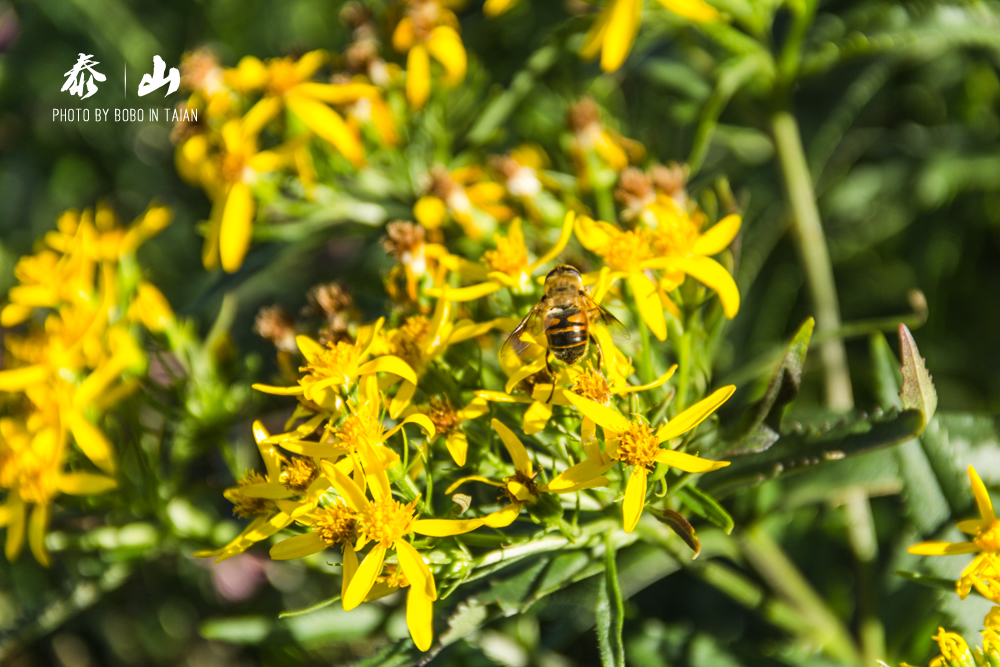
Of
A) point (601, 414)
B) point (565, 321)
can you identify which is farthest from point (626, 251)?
point (601, 414)

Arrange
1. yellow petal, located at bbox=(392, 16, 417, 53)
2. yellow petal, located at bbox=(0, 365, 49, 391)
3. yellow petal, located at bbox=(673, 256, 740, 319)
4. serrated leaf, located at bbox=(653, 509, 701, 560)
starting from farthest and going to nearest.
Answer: yellow petal, located at bbox=(392, 16, 417, 53) < yellow petal, located at bbox=(0, 365, 49, 391) < yellow petal, located at bbox=(673, 256, 740, 319) < serrated leaf, located at bbox=(653, 509, 701, 560)

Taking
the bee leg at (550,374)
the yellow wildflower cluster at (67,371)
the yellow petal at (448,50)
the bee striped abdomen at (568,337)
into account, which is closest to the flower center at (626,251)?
the bee striped abdomen at (568,337)

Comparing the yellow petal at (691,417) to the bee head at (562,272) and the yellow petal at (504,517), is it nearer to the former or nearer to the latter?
the yellow petal at (504,517)

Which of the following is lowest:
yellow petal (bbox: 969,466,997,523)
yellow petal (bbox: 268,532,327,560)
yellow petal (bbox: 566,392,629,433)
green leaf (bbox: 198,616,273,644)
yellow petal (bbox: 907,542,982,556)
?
green leaf (bbox: 198,616,273,644)

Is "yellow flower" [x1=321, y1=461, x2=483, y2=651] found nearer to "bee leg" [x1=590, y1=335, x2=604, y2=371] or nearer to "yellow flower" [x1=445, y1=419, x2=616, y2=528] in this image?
"yellow flower" [x1=445, y1=419, x2=616, y2=528]

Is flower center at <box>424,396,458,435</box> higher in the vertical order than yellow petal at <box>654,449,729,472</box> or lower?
higher

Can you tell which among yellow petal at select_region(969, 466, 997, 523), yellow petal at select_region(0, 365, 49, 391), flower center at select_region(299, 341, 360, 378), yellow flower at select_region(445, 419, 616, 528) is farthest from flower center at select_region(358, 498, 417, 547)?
yellow petal at select_region(0, 365, 49, 391)
